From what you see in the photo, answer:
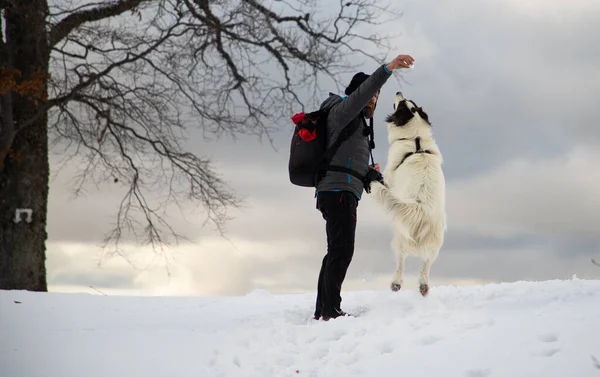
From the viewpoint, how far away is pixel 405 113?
678 centimetres

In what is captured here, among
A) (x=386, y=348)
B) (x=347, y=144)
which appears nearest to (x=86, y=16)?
(x=347, y=144)

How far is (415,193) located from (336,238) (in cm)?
148

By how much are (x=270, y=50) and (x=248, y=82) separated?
2.39ft

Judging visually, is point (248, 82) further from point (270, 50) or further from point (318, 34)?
point (318, 34)

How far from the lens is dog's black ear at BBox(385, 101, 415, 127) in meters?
6.77

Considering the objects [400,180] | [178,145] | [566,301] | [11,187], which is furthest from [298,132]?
[11,187]

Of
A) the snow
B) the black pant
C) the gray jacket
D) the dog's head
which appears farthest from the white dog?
the black pant

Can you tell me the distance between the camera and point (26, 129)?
393 inches

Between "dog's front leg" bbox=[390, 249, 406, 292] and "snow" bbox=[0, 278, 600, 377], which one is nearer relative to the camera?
"snow" bbox=[0, 278, 600, 377]

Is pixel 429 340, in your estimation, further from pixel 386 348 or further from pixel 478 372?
pixel 478 372

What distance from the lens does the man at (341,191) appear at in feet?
17.4

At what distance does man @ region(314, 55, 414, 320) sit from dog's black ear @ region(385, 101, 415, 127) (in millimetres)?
1301

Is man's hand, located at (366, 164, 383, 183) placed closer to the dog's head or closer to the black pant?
the black pant

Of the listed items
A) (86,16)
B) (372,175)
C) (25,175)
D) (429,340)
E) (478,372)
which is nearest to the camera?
(478,372)
